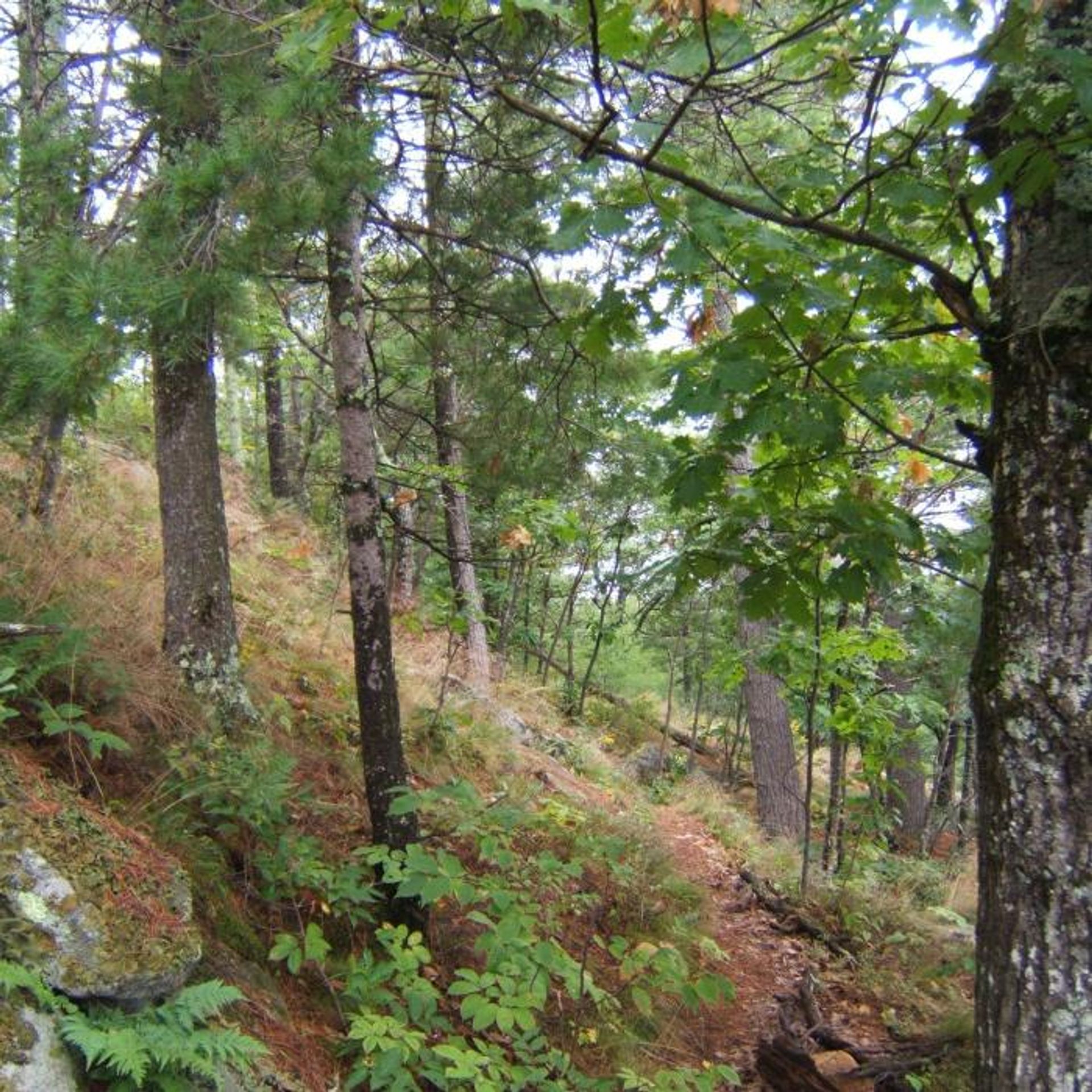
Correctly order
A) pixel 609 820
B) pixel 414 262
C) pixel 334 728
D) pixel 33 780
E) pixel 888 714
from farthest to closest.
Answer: pixel 888 714 < pixel 609 820 < pixel 334 728 < pixel 414 262 < pixel 33 780

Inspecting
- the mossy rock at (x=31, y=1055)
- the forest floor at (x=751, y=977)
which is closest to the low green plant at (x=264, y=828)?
the mossy rock at (x=31, y=1055)

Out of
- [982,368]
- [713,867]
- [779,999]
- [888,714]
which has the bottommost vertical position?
[713,867]

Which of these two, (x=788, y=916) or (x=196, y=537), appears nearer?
(x=196, y=537)

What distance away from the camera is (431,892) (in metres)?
2.93

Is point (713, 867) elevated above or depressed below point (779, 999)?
below

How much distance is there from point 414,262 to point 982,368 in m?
3.68

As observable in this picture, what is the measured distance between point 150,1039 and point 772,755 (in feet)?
28.8

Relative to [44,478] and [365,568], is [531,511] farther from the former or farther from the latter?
[44,478]

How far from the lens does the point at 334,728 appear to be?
18.6ft

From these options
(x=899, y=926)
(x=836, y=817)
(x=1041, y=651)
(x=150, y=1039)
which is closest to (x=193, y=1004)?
(x=150, y=1039)

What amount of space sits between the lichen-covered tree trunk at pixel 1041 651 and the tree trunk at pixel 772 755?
7.60 m

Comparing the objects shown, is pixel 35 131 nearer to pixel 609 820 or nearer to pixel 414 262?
pixel 414 262

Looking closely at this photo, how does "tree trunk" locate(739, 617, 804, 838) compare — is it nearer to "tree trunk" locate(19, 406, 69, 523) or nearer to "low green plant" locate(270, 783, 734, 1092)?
"low green plant" locate(270, 783, 734, 1092)

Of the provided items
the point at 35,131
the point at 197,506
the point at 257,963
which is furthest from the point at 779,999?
the point at 35,131
